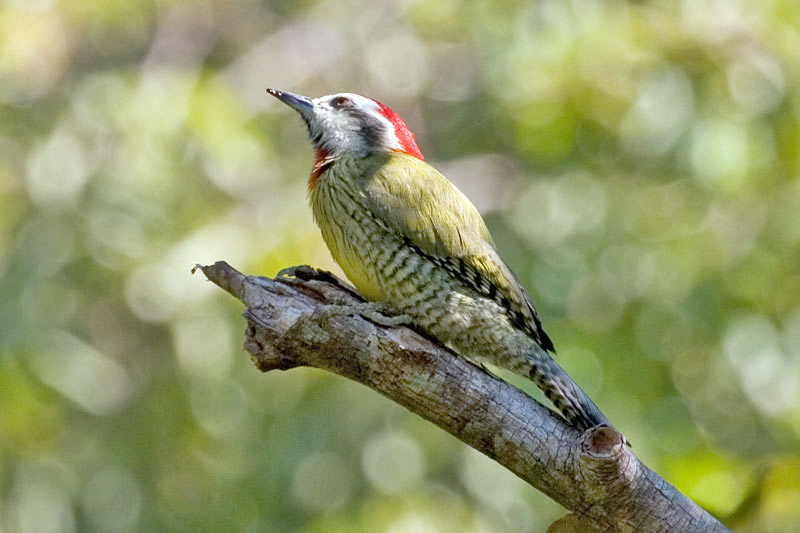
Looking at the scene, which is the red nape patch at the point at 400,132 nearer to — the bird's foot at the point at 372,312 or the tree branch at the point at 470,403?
the bird's foot at the point at 372,312

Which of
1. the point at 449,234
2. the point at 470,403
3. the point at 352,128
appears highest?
the point at 352,128

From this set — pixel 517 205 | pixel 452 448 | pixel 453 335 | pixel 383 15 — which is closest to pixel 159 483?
pixel 452 448

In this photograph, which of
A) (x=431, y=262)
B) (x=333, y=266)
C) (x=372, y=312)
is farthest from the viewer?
(x=333, y=266)

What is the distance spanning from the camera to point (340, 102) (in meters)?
5.10

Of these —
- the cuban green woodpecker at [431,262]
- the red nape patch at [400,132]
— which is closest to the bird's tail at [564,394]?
the cuban green woodpecker at [431,262]

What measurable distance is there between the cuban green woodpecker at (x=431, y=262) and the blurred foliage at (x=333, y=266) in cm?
133

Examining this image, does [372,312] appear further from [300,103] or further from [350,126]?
[300,103]

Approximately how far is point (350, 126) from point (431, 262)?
977 mm

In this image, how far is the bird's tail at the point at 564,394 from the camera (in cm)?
382

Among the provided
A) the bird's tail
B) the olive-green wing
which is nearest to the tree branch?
the bird's tail

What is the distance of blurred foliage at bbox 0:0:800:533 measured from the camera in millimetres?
5973

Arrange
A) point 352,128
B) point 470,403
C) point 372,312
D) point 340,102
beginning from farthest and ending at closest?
point 340,102 < point 352,128 < point 372,312 < point 470,403

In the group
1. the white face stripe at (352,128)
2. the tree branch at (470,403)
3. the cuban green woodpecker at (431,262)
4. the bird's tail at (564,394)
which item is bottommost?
the tree branch at (470,403)

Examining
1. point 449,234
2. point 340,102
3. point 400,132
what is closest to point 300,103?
point 340,102
